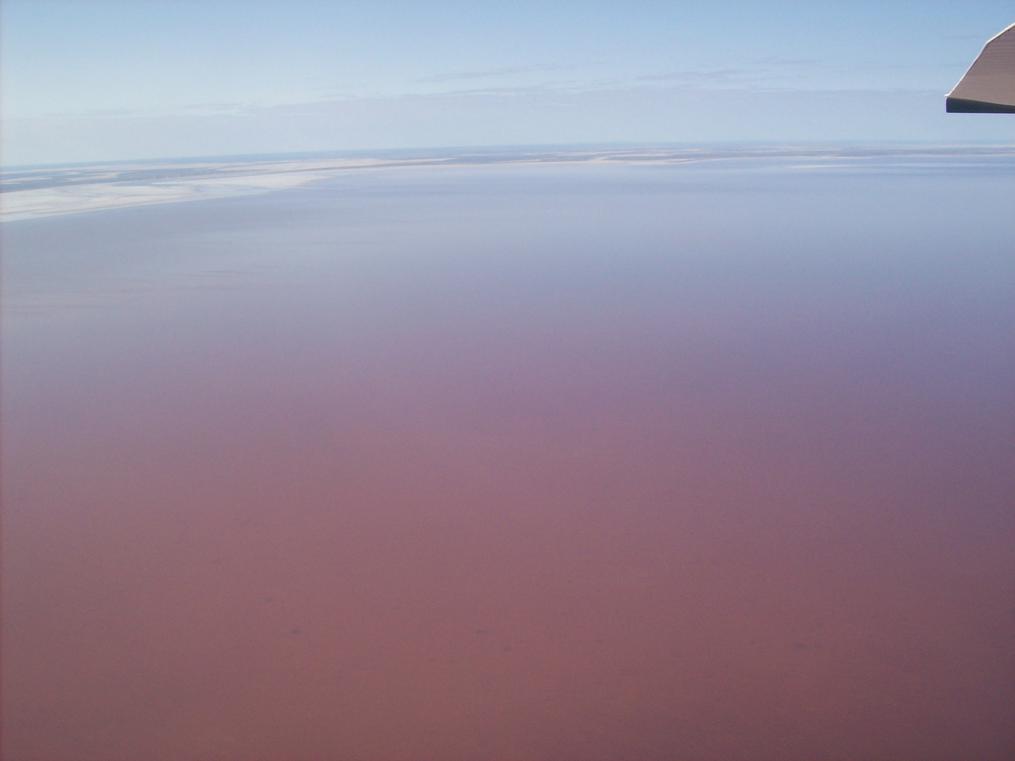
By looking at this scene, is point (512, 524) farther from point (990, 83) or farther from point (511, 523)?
point (990, 83)

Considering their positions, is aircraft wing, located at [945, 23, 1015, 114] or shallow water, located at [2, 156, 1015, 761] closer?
aircraft wing, located at [945, 23, 1015, 114]

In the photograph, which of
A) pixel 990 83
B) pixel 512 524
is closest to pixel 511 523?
pixel 512 524

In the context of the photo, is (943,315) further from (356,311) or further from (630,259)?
(356,311)

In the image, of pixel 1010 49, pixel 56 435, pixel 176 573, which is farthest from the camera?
pixel 56 435

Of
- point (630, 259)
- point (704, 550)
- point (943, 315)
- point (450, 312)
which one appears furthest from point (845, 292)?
point (704, 550)

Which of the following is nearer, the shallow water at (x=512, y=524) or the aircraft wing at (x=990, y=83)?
the aircraft wing at (x=990, y=83)
